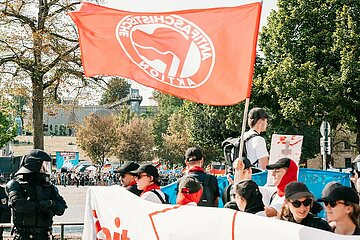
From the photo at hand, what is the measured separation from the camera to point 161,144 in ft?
309

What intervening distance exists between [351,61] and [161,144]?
6037 cm

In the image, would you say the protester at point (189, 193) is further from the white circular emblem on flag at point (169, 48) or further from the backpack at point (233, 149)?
the backpack at point (233, 149)

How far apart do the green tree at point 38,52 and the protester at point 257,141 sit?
1028 centimetres

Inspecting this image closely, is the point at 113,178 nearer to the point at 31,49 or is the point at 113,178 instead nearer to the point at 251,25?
the point at 31,49

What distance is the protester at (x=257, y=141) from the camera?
756cm

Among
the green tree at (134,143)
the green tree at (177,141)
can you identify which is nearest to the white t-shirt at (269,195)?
the green tree at (177,141)

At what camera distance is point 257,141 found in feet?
24.7

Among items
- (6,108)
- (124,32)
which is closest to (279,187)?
(124,32)

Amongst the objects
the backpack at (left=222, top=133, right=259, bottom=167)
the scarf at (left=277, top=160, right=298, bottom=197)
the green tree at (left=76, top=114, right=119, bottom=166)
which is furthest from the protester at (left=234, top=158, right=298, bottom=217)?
the green tree at (left=76, top=114, right=119, bottom=166)

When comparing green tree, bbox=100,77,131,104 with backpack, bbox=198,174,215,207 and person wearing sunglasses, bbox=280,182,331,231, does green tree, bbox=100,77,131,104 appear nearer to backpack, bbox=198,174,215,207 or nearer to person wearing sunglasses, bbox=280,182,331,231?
backpack, bbox=198,174,215,207

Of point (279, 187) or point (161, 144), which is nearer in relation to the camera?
point (279, 187)

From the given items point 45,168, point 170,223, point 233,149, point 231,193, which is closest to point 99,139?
point 233,149

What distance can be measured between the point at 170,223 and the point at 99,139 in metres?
79.0

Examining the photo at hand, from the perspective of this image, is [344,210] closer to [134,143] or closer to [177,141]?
[177,141]
